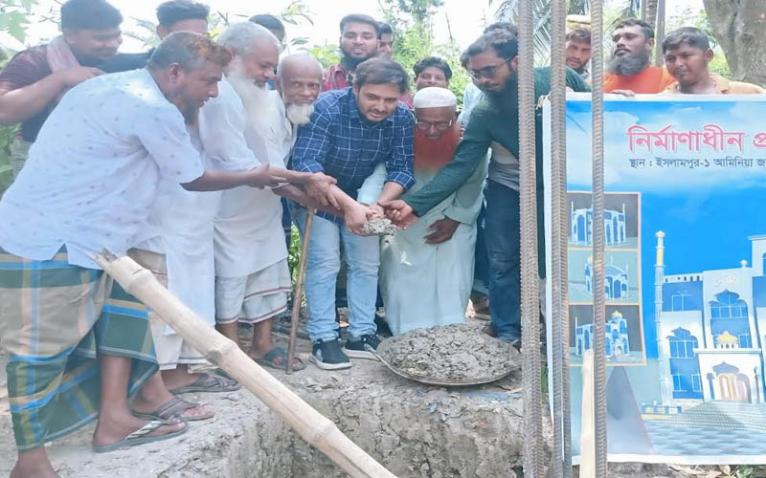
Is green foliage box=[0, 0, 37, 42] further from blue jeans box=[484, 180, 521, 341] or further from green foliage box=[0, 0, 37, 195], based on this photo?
blue jeans box=[484, 180, 521, 341]

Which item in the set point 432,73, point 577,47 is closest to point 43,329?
point 432,73

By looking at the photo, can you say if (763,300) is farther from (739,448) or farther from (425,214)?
(425,214)

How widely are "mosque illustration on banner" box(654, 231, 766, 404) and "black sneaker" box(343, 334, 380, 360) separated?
150cm

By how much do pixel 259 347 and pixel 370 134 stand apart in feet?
4.06

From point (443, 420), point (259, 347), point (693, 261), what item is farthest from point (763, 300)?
point (259, 347)

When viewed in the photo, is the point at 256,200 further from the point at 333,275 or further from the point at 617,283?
the point at 617,283

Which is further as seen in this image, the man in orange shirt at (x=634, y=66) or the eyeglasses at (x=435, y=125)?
the man in orange shirt at (x=634, y=66)

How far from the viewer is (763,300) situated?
3025mm

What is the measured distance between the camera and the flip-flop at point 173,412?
295 centimetres

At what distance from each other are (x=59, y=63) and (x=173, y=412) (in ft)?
4.98

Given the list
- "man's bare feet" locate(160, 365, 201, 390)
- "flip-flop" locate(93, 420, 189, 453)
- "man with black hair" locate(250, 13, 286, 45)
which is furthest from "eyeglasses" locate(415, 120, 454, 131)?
"flip-flop" locate(93, 420, 189, 453)

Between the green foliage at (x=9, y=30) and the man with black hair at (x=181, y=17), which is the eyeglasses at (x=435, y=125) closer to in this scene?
the man with black hair at (x=181, y=17)

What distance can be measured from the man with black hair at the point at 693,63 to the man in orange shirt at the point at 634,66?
515 mm

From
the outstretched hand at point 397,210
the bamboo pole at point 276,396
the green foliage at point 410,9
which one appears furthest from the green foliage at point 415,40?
the bamboo pole at point 276,396
